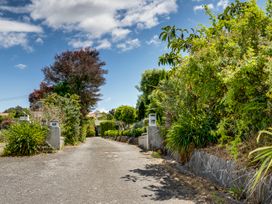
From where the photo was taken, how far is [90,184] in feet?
19.4

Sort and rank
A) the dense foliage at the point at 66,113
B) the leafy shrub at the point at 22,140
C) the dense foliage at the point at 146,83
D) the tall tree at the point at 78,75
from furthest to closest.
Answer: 1. the dense foliage at the point at 146,83
2. the tall tree at the point at 78,75
3. the dense foliage at the point at 66,113
4. the leafy shrub at the point at 22,140

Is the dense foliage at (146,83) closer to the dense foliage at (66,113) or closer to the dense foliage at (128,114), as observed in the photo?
the dense foliage at (128,114)

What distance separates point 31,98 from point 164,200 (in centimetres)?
2577

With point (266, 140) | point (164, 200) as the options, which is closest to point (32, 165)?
point (164, 200)

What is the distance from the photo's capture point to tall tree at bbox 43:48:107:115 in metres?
20.6

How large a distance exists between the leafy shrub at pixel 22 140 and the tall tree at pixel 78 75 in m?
9.66

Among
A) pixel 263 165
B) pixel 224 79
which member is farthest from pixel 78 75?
pixel 263 165

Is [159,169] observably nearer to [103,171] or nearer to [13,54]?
[103,171]

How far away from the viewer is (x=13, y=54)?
1655 centimetres

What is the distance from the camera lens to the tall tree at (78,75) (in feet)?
67.6

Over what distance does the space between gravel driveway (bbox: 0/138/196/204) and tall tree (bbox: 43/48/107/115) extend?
12721 millimetres

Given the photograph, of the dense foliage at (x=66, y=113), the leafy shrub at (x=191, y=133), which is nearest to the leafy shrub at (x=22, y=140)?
the dense foliage at (x=66, y=113)

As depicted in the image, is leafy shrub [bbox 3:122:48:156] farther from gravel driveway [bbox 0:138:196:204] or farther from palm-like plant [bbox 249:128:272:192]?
palm-like plant [bbox 249:128:272:192]

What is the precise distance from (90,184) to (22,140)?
5936 mm
